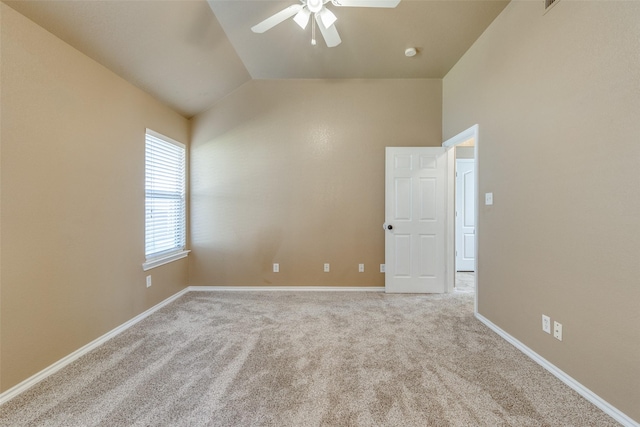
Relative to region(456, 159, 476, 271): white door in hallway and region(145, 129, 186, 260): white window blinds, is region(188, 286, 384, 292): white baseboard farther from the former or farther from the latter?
region(456, 159, 476, 271): white door in hallway

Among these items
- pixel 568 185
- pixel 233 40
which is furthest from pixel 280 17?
pixel 568 185

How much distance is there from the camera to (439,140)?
11.6 ft

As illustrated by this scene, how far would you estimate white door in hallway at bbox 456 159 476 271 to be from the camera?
15.6 ft

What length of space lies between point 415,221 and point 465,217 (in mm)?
1996

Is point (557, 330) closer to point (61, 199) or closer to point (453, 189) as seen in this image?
point (453, 189)

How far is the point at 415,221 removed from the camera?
137 inches

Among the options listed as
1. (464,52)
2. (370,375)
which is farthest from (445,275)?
(464,52)

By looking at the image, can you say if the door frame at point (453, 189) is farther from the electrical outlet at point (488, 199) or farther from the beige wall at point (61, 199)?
the beige wall at point (61, 199)

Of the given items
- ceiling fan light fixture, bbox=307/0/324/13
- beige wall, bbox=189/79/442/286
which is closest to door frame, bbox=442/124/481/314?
beige wall, bbox=189/79/442/286

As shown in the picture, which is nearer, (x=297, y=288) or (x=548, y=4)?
(x=548, y=4)

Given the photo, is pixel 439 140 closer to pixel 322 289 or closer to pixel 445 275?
pixel 445 275

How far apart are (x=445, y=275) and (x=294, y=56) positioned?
3492 mm

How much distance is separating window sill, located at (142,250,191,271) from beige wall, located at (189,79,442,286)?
1.20 ft

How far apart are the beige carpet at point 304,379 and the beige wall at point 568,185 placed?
37cm
